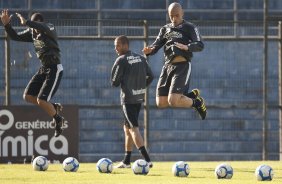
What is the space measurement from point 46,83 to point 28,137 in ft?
11.6

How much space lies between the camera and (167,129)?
2531 cm

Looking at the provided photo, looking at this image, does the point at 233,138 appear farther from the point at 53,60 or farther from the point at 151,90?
the point at 53,60

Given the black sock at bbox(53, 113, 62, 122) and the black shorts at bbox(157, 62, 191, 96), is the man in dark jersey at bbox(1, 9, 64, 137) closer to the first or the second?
the black sock at bbox(53, 113, 62, 122)

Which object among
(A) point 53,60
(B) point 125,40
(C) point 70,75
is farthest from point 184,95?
(C) point 70,75

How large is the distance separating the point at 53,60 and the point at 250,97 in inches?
371

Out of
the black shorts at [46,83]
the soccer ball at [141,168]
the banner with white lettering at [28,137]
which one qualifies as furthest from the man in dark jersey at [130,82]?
the banner with white lettering at [28,137]

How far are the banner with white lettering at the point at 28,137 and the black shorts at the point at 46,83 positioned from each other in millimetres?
3206

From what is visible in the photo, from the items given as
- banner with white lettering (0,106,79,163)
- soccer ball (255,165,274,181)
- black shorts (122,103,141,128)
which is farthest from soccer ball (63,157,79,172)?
banner with white lettering (0,106,79,163)

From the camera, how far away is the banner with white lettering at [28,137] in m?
20.5

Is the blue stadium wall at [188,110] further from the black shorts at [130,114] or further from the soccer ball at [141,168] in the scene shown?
the soccer ball at [141,168]

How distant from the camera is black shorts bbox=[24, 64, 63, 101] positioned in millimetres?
17266

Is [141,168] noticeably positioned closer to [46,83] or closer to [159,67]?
[46,83]

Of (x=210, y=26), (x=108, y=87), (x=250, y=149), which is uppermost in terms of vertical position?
(x=210, y=26)

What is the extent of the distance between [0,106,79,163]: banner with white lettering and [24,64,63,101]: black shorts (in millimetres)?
3206
